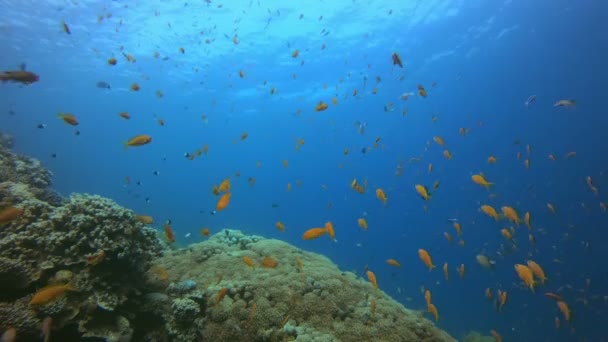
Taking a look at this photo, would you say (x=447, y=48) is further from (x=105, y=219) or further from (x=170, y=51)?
(x=105, y=219)

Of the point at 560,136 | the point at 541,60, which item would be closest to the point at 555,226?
the point at 560,136

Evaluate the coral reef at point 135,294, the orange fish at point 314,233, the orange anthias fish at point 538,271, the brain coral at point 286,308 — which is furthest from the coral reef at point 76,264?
the orange anthias fish at point 538,271

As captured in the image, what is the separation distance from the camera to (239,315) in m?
5.76

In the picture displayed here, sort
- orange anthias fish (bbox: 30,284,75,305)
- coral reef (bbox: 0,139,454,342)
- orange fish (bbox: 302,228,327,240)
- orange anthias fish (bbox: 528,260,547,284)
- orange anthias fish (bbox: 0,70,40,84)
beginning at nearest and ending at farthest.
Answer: orange anthias fish (bbox: 30,284,75,305)
coral reef (bbox: 0,139,454,342)
orange anthias fish (bbox: 0,70,40,84)
orange fish (bbox: 302,228,327,240)
orange anthias fish (bbox: 528,260,547,284)

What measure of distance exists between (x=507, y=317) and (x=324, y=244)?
3004 centimetres

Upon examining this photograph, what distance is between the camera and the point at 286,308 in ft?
19.4

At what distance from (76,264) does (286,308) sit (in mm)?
3422

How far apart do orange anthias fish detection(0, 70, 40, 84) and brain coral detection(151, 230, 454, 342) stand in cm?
466

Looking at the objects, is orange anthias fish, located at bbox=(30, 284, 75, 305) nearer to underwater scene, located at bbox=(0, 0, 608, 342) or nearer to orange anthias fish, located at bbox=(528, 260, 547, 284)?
underwater scene, located at bbox=(0, 0, 608, 342)

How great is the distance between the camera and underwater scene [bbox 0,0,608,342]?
5.57m

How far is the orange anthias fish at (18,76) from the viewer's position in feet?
20.7

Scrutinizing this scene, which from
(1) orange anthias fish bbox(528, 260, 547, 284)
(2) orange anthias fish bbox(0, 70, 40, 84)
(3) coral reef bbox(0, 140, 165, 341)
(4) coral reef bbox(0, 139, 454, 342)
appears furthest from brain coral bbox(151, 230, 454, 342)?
(2) orange anthias fish bbox(0, 70, 40, 84)

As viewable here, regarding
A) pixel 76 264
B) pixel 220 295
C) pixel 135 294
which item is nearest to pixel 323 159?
pixel 220 295

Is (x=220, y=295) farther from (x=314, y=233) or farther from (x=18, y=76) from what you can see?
(x=18, y=76)
